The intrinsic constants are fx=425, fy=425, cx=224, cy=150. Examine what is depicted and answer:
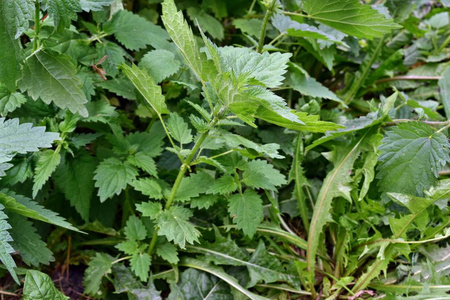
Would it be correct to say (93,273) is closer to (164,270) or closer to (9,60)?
(164,270)

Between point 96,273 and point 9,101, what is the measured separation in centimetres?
61

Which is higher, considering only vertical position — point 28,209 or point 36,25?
point 36,25

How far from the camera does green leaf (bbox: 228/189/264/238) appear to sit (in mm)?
1329

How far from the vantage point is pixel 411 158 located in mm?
1378

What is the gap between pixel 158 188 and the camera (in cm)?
136

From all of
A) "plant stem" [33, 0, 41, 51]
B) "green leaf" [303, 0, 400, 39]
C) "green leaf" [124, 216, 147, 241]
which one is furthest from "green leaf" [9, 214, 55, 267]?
"green leaf" [303, 0, 400, 39]

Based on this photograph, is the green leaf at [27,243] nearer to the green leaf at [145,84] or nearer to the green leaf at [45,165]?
the green leaf at [45,165]

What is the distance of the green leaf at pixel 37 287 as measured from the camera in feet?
3.90

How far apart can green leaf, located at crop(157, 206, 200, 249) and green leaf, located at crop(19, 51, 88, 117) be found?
0.39 m

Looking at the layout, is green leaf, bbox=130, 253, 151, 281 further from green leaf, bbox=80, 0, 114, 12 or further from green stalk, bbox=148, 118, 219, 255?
green leaf, bbox=80, 0, 114, 12

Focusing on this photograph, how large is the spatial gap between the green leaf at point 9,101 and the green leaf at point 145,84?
0.36 m

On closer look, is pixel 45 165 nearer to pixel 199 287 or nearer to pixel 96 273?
pixel 96 273

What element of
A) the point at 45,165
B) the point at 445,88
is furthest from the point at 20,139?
the point at 445,88

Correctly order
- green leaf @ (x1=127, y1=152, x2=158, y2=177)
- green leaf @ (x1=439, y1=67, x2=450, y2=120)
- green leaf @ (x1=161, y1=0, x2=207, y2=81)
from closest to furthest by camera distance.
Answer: green leaf @ (x1=161, y1=0, x2=207, y2=81) → green leaf @ (x1=127, y1=152, x2=158, y2=177) → green leaf @ (x1=439, y1=67, x2=450, y2=120)
